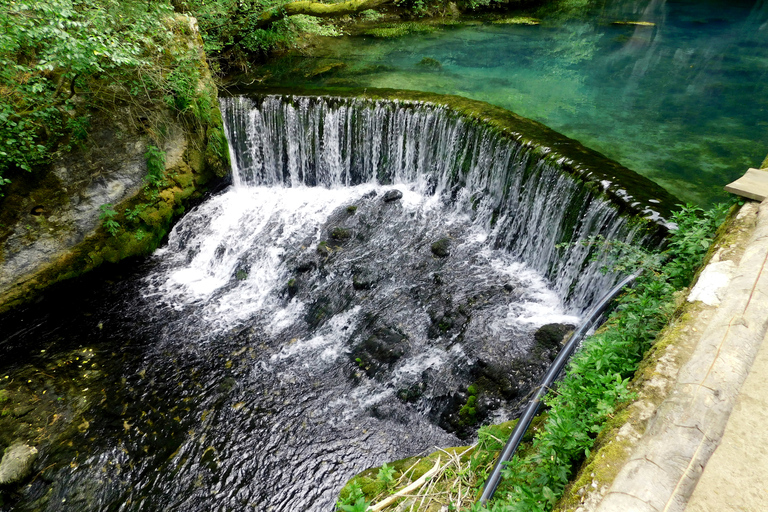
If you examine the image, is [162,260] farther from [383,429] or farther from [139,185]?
[383,429]

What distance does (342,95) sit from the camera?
9273mm

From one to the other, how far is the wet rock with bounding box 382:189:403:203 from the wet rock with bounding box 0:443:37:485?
6.68 meters

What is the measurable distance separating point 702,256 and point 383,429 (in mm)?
3777

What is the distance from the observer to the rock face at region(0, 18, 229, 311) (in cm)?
656

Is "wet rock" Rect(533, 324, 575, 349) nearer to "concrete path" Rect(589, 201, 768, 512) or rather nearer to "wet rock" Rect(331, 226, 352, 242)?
"concrete path" Rect(589, 201, 768, 512)

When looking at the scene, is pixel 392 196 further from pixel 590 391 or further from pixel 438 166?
pixel 590 391

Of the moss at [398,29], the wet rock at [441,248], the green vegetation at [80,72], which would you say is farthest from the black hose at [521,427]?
the moss at [398,29]

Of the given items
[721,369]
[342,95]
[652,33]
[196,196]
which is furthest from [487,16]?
[721,369]

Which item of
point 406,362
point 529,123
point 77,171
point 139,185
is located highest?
point 529,123

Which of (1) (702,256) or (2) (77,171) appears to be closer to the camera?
(1) (702,256)

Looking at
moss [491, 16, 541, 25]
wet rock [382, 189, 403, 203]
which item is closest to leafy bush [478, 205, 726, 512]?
wet rock [382, 189, 403, 203]

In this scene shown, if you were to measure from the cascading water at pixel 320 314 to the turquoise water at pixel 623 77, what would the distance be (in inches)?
87.4

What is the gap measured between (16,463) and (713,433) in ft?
21.1

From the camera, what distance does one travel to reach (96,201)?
7.25 m
